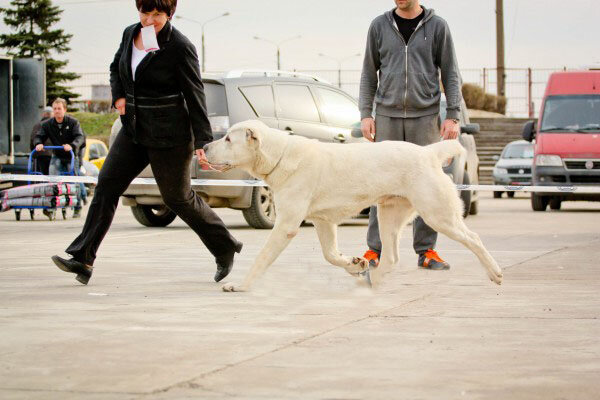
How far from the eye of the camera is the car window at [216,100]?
46.2 ft

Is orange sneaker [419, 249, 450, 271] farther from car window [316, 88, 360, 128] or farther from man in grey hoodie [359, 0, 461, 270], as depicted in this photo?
car window [316, 88, 360, 128]

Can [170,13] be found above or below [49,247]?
above

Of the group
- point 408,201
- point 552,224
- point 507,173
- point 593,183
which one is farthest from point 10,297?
point 507,173

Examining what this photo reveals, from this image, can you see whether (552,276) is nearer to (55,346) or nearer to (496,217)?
(55,346)

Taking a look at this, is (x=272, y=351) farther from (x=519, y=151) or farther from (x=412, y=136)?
(x=519, y=151)

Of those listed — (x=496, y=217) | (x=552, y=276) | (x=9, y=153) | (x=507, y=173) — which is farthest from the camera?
(x=507, y=173)

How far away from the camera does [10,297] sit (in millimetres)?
7234

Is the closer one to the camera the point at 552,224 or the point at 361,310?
the point at 361,310

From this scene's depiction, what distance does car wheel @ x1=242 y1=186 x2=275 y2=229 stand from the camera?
47.2 ft

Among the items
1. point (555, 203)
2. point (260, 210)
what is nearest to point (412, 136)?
point (260, 210)

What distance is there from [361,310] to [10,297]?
2260 mm

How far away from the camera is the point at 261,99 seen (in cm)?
1464

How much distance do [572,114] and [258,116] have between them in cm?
871

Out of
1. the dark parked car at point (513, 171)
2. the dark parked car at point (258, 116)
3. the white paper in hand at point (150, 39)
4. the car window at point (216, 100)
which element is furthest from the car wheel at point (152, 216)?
the dark parked car at point (513, 171)
